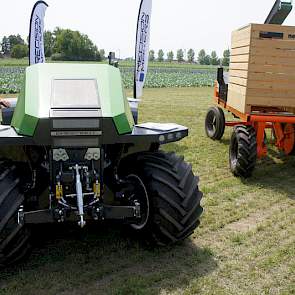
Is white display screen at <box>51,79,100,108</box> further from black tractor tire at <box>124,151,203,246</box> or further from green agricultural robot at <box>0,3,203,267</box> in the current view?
black tractor tire at <box>124,151,203,246</box>

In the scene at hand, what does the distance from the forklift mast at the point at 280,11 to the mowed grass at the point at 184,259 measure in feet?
12.3

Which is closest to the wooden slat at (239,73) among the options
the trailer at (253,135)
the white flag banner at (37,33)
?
the trailer at (253,135)

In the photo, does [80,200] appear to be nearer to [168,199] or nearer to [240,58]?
[168,199]

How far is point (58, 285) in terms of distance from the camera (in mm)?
2926

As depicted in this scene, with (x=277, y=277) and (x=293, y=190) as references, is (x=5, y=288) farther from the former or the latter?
(x=293, y=190)

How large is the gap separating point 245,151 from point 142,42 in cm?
443

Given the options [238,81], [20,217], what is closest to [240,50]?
[238,81]

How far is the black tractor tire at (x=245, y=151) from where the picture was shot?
5.42 metres

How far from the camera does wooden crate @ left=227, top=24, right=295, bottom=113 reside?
543 cm

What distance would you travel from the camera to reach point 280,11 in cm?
718

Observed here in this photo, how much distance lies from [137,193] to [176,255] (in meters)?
0.57

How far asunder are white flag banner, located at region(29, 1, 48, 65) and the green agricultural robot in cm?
619

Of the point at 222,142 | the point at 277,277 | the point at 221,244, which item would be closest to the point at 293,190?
the point at 221,244

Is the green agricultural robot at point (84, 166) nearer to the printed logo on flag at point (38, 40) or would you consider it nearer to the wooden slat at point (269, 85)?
the wooden slat at point (269, 85)
